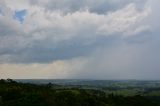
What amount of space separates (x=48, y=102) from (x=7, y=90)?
2985 cm

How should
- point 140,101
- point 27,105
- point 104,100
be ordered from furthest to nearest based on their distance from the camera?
point 140,101 → point 104,100 → point 27,105

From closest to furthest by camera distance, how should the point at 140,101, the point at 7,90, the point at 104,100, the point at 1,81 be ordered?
the point at 7,90 < the point at 104,100 < the point at 140,101 < the point at 1,81

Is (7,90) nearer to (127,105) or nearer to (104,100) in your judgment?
(104,100)

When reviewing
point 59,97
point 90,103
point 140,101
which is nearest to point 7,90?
point 59,97

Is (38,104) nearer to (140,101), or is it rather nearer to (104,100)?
(104,100)

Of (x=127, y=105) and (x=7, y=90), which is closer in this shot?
(x=7, y=90)

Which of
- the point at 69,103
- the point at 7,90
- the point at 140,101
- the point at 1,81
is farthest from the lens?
the point at 1,81

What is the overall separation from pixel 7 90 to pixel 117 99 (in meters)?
54.1

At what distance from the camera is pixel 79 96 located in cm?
14062

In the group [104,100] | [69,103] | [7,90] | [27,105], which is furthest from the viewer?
[104,100]

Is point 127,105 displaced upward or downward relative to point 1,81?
downward

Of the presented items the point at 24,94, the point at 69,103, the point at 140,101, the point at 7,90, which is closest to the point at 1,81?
the point at 7,90

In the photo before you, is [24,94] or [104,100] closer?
[24,94]

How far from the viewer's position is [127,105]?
15112 cm
